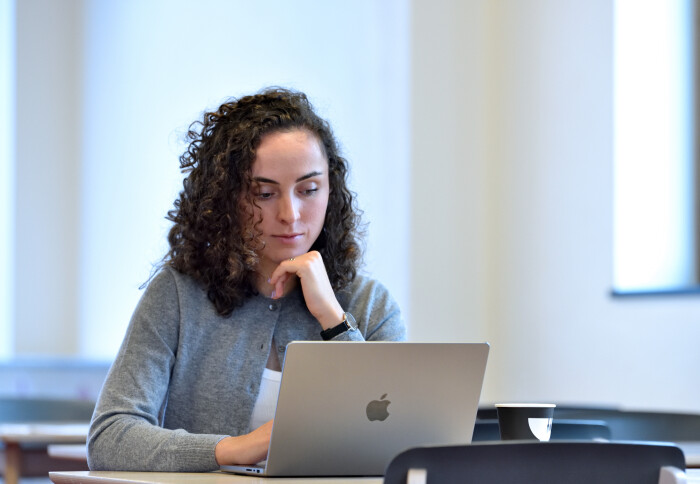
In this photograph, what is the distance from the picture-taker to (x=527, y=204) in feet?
14.6

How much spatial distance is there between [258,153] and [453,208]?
8.60 ft

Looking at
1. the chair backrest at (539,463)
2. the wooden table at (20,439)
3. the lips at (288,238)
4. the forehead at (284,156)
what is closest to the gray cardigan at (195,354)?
the lips at (288,238)

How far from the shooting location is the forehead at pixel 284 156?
1.95 m

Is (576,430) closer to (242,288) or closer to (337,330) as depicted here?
(337,330)

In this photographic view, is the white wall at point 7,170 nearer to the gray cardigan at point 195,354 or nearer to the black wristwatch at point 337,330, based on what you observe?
the gray cardigan at point 195,354

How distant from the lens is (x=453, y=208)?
4.50 metres

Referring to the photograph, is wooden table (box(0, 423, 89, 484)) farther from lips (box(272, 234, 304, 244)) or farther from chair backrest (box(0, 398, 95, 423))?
lips (box(272, 234, 304, 244))

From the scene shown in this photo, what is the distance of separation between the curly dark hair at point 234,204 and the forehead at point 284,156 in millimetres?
16

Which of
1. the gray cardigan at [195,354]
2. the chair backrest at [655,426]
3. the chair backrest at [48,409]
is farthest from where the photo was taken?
the chair backrest at [48,409]

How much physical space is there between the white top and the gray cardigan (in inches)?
0.5

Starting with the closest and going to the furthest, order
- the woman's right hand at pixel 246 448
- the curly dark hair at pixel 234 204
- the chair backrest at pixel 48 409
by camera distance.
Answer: the woman's right hand at pixel 246 448, the curly dark hair at pixel 234 204, the chair backrest at pixel 48 409

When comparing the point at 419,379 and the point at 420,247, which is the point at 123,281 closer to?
the point at 420,247

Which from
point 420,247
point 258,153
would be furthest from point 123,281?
point 258,153

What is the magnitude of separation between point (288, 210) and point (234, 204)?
144 mm
